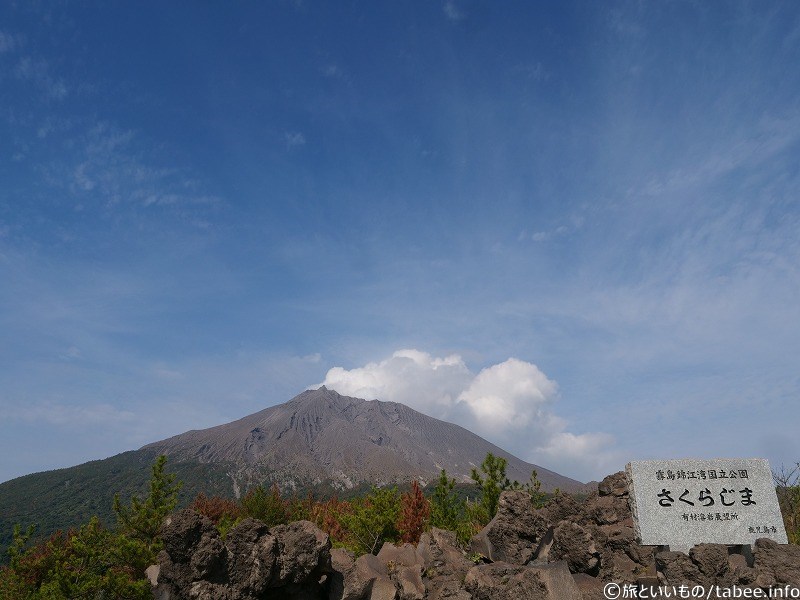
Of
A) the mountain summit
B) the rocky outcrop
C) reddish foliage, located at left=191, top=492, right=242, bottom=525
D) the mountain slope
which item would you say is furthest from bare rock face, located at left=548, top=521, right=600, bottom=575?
the mountain summit

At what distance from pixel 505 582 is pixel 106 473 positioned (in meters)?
118

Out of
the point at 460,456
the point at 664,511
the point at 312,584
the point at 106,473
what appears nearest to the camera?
the point at 312,584

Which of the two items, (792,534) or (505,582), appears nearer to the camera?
(505,582)

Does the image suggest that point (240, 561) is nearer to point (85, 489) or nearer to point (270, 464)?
point (85, 489)

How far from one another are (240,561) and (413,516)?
10.3m

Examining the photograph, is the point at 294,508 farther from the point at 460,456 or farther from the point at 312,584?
the point at 460,456

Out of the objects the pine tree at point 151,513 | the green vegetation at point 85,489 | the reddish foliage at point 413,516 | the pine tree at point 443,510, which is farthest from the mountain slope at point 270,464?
the pine tree at point 443,510

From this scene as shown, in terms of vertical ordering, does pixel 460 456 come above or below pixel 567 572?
above

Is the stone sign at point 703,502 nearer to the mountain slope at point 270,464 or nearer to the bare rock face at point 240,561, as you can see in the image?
the bare rock face at point 240,561

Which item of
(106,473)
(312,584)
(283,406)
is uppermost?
(283,406)

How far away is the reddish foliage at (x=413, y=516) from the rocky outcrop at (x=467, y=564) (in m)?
5.61

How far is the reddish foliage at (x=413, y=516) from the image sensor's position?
53.3 ft

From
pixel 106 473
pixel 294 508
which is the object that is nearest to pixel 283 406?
pixel 106 473

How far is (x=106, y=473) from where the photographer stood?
103 m
